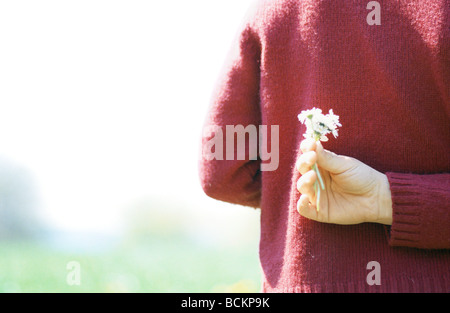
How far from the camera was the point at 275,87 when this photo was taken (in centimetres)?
131

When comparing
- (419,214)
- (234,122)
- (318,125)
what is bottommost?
(419,214)

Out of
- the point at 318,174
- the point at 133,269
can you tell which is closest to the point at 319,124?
the point at 318,174

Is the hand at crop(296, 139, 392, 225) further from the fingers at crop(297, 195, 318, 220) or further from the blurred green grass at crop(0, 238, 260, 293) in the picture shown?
the blurred green grass at crop(0, 238, 260, 293)

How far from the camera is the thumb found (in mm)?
1124

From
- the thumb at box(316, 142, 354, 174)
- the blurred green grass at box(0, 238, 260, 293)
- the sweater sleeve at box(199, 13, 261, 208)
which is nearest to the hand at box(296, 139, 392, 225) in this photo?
the thumb at box(316, 142, 354, 174)

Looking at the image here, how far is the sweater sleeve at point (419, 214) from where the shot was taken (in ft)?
3.81

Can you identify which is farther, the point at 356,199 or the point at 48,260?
the point at 48,260

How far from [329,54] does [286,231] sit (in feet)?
1.40

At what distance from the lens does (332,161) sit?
3.71ft

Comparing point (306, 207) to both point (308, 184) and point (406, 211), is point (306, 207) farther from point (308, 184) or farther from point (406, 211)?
point (406, 211)

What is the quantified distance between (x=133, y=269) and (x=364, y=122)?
12.1ft

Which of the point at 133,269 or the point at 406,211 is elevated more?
the point at 133,269
